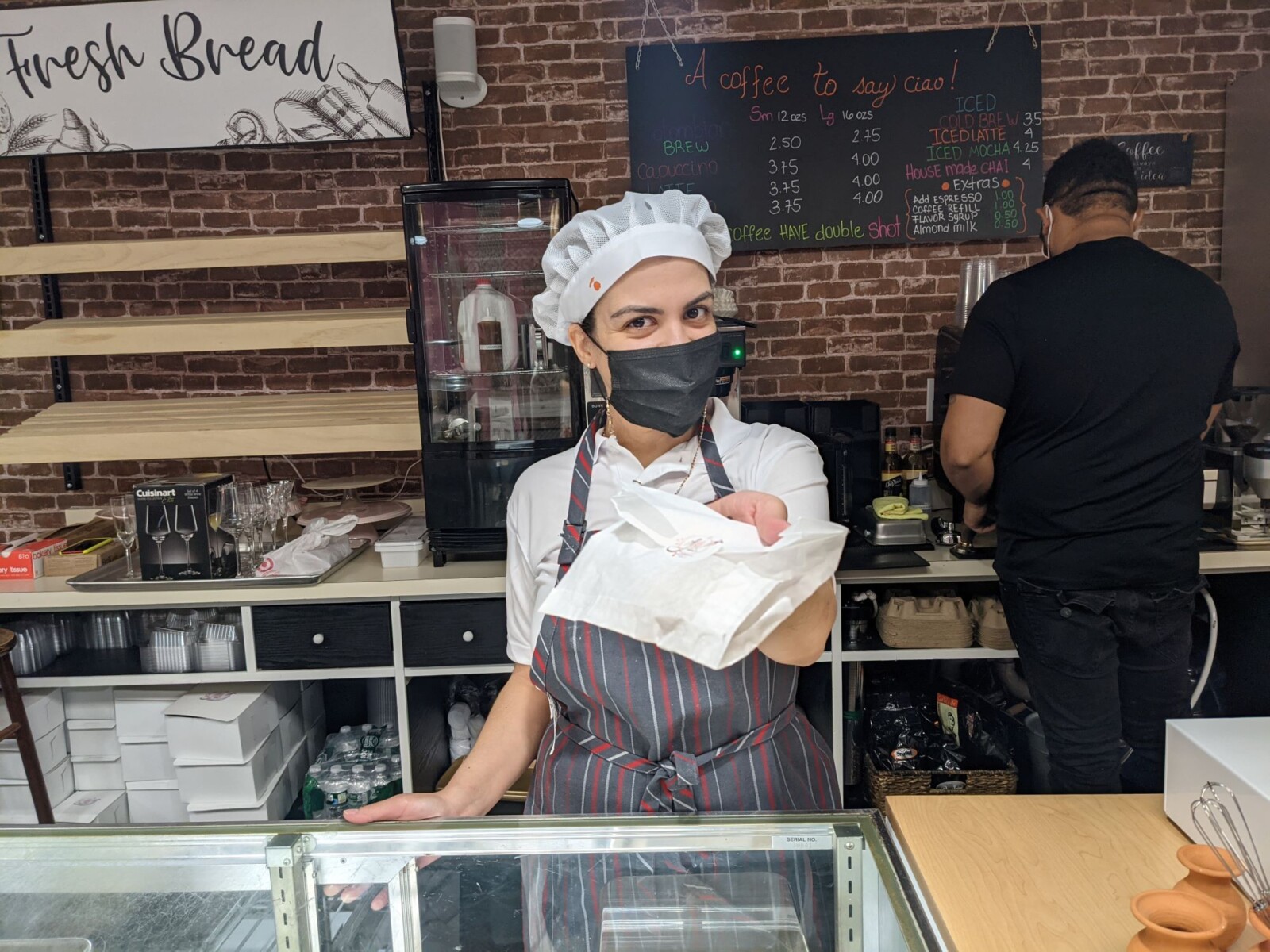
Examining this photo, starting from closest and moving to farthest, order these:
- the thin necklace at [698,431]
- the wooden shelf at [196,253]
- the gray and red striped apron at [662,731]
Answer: the gray and red striped apron at [662,731] → the thin necklace at [698,431] → the wooden shelf at [196,253]

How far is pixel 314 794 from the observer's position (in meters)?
3.05

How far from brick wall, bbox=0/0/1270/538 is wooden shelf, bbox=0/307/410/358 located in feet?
1.64

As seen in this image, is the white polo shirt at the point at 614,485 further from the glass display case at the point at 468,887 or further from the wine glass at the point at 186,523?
the wine glass at the point at 186,523

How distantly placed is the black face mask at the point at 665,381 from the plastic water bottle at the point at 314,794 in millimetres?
2134

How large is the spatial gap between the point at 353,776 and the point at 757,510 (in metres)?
2.34

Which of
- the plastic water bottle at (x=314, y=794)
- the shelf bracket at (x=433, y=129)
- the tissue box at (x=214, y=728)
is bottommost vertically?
the plastic water bottle at (x=314, y=794)

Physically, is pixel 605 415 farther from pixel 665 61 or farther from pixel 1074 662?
pixel 665 61

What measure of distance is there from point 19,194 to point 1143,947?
4208 millimetres

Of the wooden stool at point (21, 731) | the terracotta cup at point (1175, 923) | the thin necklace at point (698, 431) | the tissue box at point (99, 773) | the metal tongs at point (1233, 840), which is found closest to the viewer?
the terracotta cup at point (1175, 923)

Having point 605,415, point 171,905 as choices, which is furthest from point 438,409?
point 171,905

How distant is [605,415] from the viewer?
5.47 feet

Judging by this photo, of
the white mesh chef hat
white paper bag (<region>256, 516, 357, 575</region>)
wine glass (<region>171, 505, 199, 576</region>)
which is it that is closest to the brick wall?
white paper bag (<region>256, 516, 357, 575</region>)

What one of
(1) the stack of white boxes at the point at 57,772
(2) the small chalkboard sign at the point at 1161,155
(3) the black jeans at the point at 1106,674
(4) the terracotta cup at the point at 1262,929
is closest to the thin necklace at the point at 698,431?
(4) the terracotta cup at the point at 1262,929

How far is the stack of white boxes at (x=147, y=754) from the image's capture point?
2.91 meters
